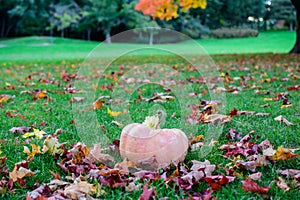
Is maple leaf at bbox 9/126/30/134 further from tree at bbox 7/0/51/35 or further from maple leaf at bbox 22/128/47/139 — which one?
tree at bbox 7/0/51/35

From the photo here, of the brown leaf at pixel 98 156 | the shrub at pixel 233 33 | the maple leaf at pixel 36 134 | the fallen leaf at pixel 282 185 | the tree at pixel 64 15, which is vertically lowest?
the maple leaf at pixel 36 134

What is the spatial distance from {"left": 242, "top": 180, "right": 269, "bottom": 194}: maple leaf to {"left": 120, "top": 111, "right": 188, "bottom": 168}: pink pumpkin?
1.49ft

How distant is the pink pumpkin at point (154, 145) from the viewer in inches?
83.1

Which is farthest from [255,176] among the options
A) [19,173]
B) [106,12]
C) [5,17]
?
[5,17]

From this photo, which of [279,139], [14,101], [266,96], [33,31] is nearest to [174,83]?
[266,96]

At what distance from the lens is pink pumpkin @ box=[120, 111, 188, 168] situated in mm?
2111

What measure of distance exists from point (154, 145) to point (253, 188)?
0.58 m

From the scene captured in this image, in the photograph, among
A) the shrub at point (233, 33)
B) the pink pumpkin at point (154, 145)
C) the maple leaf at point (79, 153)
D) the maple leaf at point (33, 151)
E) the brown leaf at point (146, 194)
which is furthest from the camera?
the shrub at point (233, 33)

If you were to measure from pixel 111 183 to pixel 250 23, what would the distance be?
4071 cm

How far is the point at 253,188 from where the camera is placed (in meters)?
1.79

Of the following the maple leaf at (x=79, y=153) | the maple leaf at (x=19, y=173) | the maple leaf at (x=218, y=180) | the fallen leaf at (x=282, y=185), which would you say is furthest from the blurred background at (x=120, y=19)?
the fallen leaf at (x=282, y=185)

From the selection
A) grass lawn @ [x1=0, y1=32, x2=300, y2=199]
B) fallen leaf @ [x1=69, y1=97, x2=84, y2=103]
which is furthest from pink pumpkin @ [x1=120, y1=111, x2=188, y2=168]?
fallen leaf @ [x1=69, y1=97, x2=84, y2=103]

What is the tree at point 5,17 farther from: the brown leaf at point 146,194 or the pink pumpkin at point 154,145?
the brown leaf at point 146,194

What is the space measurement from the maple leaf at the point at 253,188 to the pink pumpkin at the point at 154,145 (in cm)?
46
